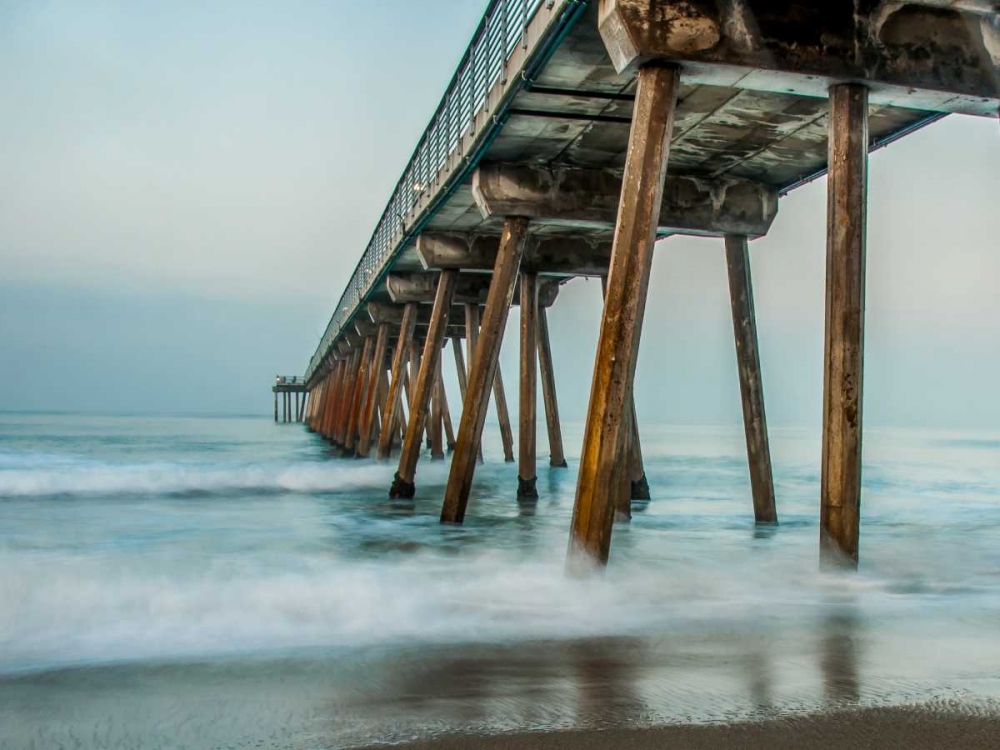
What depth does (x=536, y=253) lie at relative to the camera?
494 inches

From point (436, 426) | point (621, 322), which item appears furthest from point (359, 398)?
point (621, 322)

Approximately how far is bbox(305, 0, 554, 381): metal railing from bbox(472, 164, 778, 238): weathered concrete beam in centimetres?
72

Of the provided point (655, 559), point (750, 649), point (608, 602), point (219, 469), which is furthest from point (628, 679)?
point (219, 469)

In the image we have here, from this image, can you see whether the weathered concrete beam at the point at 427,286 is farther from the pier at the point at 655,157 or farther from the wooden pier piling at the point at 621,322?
the wooden pier piling at the point at 621,322

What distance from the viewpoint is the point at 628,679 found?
388 cm

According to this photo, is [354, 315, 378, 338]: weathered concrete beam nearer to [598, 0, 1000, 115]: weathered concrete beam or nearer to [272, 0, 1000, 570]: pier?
[272, 0, 1000, 570]: pier

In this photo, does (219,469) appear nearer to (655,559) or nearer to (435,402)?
(435,402)

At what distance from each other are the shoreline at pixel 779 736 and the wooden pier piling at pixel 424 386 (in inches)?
331

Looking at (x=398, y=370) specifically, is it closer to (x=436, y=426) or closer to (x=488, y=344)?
(x=488, y=344)

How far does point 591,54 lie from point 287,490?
11476 mm

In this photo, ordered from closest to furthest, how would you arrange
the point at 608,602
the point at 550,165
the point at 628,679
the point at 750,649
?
the point at 628,679 → the point at 750,649 → the point at 608,602 → the point at 550,165

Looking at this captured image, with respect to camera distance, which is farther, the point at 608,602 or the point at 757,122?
the point at 757,122

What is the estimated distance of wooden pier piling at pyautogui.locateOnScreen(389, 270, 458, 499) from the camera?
11695 mm

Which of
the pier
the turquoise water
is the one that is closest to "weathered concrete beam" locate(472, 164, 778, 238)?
the pier
